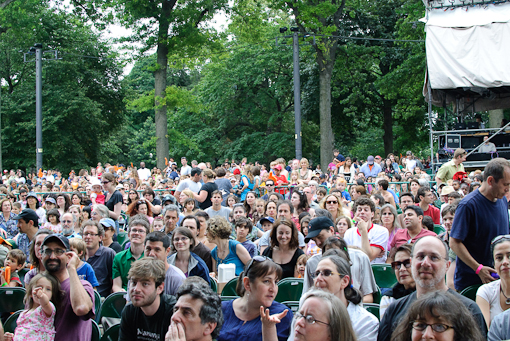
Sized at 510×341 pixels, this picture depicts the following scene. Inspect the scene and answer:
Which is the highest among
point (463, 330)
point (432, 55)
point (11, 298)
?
point (432, 55)

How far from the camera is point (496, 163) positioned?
4340mm

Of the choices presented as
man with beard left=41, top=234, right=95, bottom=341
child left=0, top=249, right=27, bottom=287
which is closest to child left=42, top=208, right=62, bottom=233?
child left=0, top=249, right=27, bottom=287

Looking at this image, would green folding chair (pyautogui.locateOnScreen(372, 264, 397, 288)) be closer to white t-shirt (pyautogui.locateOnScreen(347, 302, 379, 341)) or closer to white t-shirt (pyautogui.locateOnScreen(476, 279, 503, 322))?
white t-shirt (pyautogui.locateOnScreen(476, 279, 503, 322))

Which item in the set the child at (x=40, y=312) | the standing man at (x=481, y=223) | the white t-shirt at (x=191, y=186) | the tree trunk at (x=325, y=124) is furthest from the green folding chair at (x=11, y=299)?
the tree trunk at (x=325, y=124)

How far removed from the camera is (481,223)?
14.5 feet

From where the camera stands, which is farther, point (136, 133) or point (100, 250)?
point (136, 133)

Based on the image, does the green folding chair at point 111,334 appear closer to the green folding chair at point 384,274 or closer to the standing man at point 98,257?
the standing man at point 98,257

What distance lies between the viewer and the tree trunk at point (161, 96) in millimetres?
22219

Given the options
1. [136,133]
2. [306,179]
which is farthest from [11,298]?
[136,133]

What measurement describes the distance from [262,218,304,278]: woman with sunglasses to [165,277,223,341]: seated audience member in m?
2.61

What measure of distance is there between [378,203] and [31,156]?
103 ft

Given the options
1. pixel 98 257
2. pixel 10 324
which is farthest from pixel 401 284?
pixel 98 257

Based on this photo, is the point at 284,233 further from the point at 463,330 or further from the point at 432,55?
the point at 432,55

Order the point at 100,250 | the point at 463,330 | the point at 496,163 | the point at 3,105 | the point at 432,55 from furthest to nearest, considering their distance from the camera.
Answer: the point at 3,105
the point at 432,55
the point at 100,250
the point at 496,163
the point at 463,330
